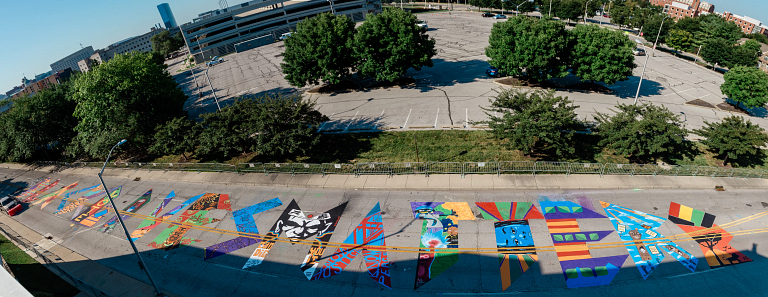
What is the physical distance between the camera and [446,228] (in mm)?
19797

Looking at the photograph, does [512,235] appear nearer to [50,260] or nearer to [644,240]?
[644,240]

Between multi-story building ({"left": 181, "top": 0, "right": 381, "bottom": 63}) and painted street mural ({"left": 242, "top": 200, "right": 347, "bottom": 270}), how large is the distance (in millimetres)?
81513

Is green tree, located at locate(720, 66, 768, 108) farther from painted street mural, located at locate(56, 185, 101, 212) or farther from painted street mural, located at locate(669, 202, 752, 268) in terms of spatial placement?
painted street mural, located at locate(56, 185, 101, 212)

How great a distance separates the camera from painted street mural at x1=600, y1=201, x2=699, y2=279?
16797 mm

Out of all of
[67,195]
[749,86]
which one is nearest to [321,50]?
[67,195]

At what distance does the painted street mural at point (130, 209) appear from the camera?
24.5 metres

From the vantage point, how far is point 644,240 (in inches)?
715

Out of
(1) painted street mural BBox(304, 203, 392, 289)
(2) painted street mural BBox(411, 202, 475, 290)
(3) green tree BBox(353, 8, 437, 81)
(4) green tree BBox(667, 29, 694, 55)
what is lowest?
(4) green tree BBox(667, 29, 694, 55)

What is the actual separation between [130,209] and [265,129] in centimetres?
1258

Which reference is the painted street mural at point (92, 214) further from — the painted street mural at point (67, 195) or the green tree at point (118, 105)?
the green tree at point (118, 105)

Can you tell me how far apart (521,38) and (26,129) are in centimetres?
6001

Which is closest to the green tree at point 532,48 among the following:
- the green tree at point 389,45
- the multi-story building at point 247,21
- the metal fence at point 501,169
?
the green tree at point 389,45

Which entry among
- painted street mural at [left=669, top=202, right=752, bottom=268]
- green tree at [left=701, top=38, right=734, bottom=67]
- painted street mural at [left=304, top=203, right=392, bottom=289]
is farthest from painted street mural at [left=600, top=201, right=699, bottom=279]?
green tree at [left=701, top=38, right=734, bottom=67]

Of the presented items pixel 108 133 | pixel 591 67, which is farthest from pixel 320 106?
pixel 591 67
